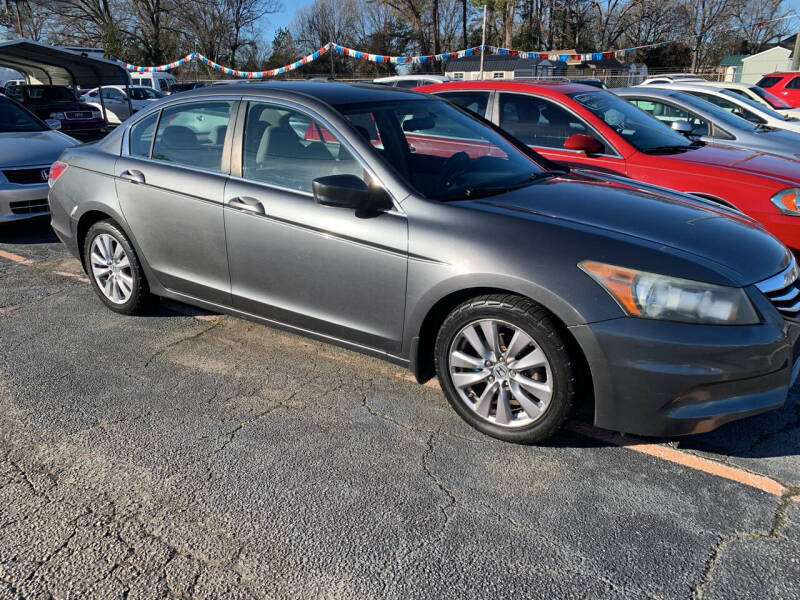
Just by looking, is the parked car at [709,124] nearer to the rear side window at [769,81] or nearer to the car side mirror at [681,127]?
the car side mirror at [681,127]

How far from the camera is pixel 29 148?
7258 millimetres

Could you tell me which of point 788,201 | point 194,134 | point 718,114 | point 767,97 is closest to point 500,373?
point 194,134

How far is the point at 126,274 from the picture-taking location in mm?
4660

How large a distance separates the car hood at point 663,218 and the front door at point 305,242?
0.61m

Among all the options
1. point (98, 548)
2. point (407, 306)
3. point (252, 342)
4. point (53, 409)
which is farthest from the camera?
point (252, 342)

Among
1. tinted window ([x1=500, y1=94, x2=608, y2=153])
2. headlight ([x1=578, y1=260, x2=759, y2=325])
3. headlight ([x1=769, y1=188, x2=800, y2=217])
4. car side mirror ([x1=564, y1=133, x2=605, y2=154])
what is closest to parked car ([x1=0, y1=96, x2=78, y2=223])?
tinted window ([x1=500, y1=94, x2=608, y2=153])

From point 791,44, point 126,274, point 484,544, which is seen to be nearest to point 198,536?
point 484,544

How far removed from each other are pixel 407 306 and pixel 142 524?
151cm

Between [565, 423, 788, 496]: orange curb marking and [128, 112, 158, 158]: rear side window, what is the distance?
3254 mm

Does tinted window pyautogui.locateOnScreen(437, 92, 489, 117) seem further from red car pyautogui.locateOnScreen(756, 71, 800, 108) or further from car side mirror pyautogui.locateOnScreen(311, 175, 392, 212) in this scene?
red car pyautogui.locateOnScreen(756, 71, 800, 108)

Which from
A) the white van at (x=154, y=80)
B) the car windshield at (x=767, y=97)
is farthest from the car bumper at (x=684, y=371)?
the white van at (x=154, y=80)

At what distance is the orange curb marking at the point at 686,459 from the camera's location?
2.85 m

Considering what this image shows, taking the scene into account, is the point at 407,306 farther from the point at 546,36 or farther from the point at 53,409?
the point at 546,36

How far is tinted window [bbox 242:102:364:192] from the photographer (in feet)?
11.7
